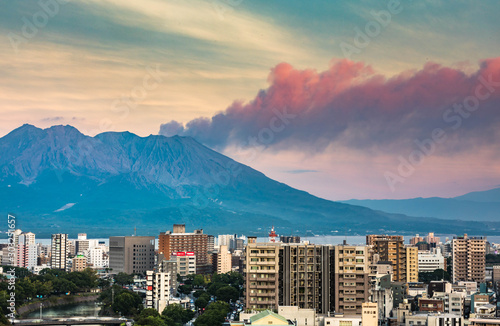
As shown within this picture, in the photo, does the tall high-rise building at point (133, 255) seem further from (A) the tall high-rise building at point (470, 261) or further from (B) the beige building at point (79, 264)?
(A) the tall high-rise building at point (470, 261)

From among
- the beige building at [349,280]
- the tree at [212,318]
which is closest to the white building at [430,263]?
the tree at [212,318]

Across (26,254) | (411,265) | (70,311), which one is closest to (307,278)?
(70,311)

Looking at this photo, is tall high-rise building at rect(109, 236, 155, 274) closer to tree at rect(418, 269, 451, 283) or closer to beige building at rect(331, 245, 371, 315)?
tree at rect(418, 269, 451, 283)

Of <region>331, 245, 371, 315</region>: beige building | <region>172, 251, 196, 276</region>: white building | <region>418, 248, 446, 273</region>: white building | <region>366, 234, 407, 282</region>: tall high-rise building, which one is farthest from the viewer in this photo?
<region>418, 248, 446, 273</region>: white building

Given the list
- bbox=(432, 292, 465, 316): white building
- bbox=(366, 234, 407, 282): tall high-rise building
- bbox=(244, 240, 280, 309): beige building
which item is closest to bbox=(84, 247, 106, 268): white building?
bbox=(366, 234, 407, 282): tall high-rise building

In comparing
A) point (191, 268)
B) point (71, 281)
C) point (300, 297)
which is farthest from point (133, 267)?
point (300, 297)

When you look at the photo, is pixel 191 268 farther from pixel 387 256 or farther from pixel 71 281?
pixel 387 256

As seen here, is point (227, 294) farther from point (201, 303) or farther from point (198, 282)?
point (198, 282)
